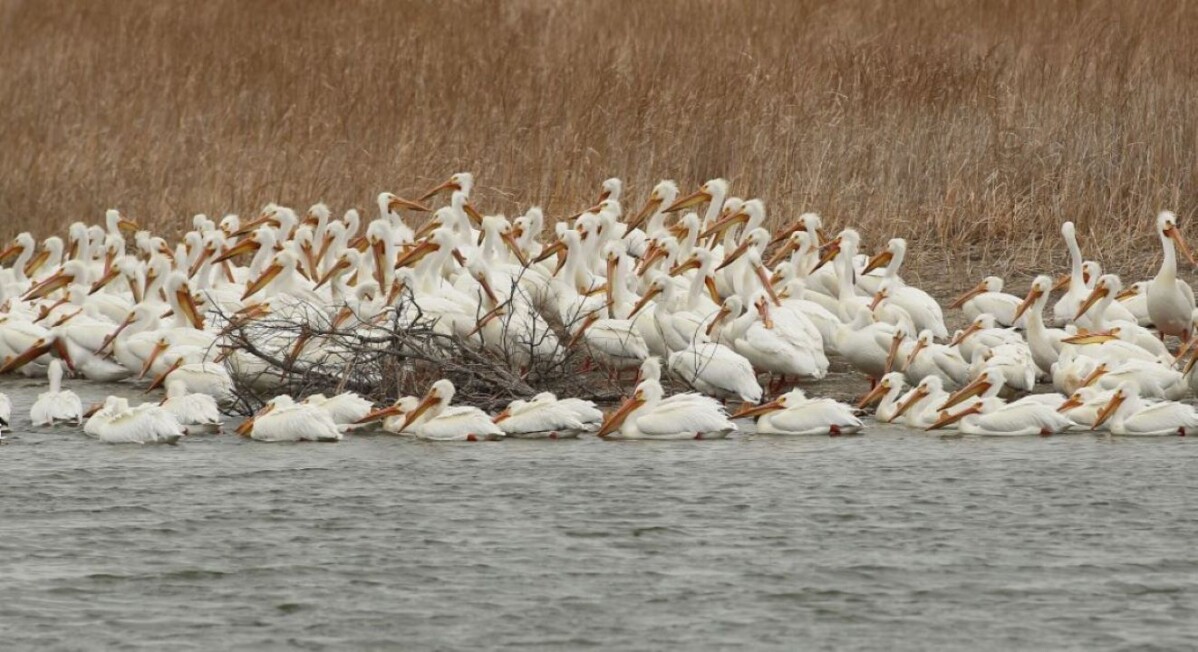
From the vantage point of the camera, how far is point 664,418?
8656 millimetres

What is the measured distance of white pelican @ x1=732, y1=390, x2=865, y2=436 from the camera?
8695 mm

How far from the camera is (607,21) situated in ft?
51.9

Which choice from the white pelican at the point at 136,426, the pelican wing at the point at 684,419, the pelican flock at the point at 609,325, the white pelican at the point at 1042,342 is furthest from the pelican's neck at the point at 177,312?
the white pelican at the point at 1042,342

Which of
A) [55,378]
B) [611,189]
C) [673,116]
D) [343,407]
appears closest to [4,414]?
[55,378]

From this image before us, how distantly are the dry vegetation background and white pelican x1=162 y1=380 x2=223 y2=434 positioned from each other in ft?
15.3

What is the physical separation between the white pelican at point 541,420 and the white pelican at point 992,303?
2998 millimetres

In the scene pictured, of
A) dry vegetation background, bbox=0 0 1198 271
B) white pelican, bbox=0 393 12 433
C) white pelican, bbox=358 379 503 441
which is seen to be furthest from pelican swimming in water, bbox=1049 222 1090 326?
white pelican, bbox=0 393 12 433

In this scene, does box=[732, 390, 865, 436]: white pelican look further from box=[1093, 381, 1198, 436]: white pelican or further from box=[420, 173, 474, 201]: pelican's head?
box=[420, 173, 474, 201]: pelican's head

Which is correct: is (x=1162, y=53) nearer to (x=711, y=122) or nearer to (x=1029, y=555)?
(x=711, y=122)

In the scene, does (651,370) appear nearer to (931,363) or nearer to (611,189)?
(931,363)

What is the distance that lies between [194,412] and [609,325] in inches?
76.9

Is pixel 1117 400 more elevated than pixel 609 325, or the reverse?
pixel 609 325

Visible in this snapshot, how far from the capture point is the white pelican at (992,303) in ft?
35.8

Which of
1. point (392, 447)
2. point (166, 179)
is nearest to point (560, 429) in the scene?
point (392, 447)
